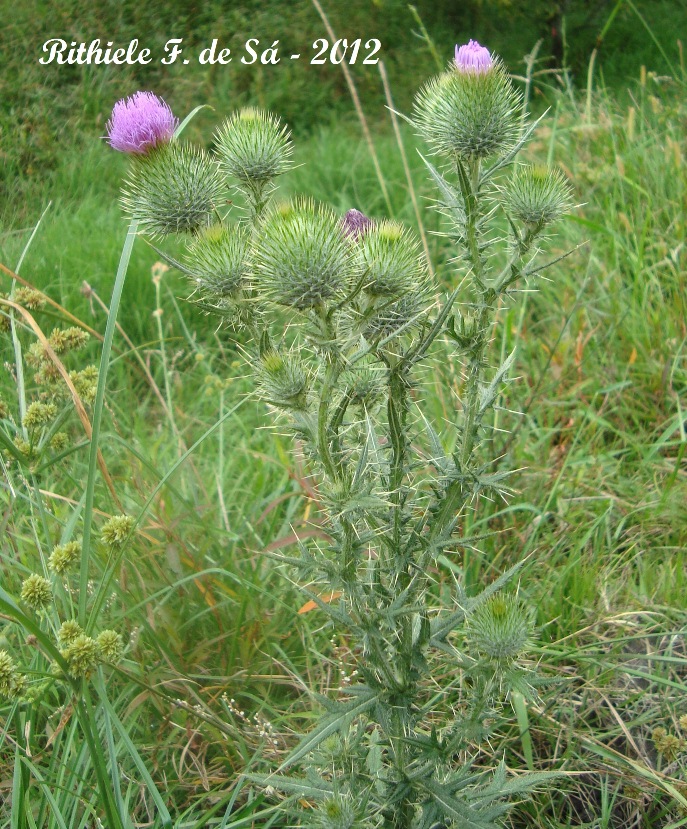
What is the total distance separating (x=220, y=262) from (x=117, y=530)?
2.25ft

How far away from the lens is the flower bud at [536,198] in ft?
5.69

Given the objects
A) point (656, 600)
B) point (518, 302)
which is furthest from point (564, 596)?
point (518, 302)

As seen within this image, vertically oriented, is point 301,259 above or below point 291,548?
above

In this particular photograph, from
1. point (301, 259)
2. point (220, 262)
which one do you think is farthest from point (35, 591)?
point (301, 259)

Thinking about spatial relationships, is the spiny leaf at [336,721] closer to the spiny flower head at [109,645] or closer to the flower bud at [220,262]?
the spiny flower head at [109,645]

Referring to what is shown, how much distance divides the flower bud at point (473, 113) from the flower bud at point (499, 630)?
0.90 metres

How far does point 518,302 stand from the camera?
3930 mm

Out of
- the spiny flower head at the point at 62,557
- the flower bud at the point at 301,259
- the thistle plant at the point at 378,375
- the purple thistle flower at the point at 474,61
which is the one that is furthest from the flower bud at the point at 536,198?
the spiny flower head at the point at 62,557

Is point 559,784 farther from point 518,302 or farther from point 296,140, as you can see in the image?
point 296,140

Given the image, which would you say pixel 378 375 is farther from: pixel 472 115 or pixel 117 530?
pixel 117 530

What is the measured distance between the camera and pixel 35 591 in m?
1.78

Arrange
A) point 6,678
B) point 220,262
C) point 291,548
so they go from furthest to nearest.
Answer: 1. point 291,548
2. point 6,678
3. point 220,262

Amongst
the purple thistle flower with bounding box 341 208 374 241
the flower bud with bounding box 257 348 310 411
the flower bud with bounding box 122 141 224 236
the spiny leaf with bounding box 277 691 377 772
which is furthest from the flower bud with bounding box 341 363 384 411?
the spiny leaf with bounding box 277 691 377 772

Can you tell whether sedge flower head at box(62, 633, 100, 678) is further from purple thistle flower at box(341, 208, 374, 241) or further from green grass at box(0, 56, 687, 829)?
purple thistle flower at box(341, 208, 374, 241)
